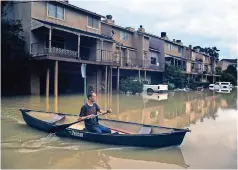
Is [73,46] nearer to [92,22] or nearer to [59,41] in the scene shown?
[59,41]

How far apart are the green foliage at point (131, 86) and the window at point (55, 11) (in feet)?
30.2

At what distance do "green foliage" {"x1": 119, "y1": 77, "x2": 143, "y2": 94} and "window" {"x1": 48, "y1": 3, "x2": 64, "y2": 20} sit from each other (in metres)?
9.22

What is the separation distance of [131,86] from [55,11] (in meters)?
10.5

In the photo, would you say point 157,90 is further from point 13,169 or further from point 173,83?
point 13,169

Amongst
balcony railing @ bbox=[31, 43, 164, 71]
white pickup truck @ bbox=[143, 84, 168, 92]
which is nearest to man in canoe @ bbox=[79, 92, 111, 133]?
balcony railing @ bbox=[31, 43, 164, 71]

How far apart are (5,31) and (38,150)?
610 inches

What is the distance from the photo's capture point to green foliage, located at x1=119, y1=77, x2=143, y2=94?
90.1 feet

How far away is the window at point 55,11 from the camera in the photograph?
22.3 meters

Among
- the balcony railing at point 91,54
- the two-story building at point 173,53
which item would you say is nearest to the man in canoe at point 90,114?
the balcony railing at point 91,54

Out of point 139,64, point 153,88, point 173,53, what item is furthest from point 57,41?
point 173,53

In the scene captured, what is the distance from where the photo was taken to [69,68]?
25094 mm

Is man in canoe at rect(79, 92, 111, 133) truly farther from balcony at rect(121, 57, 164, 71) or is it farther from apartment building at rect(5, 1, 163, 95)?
balcony at rect(121, 57, 164, 71)

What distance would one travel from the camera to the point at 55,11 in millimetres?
22750

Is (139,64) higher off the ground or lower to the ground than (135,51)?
lower
